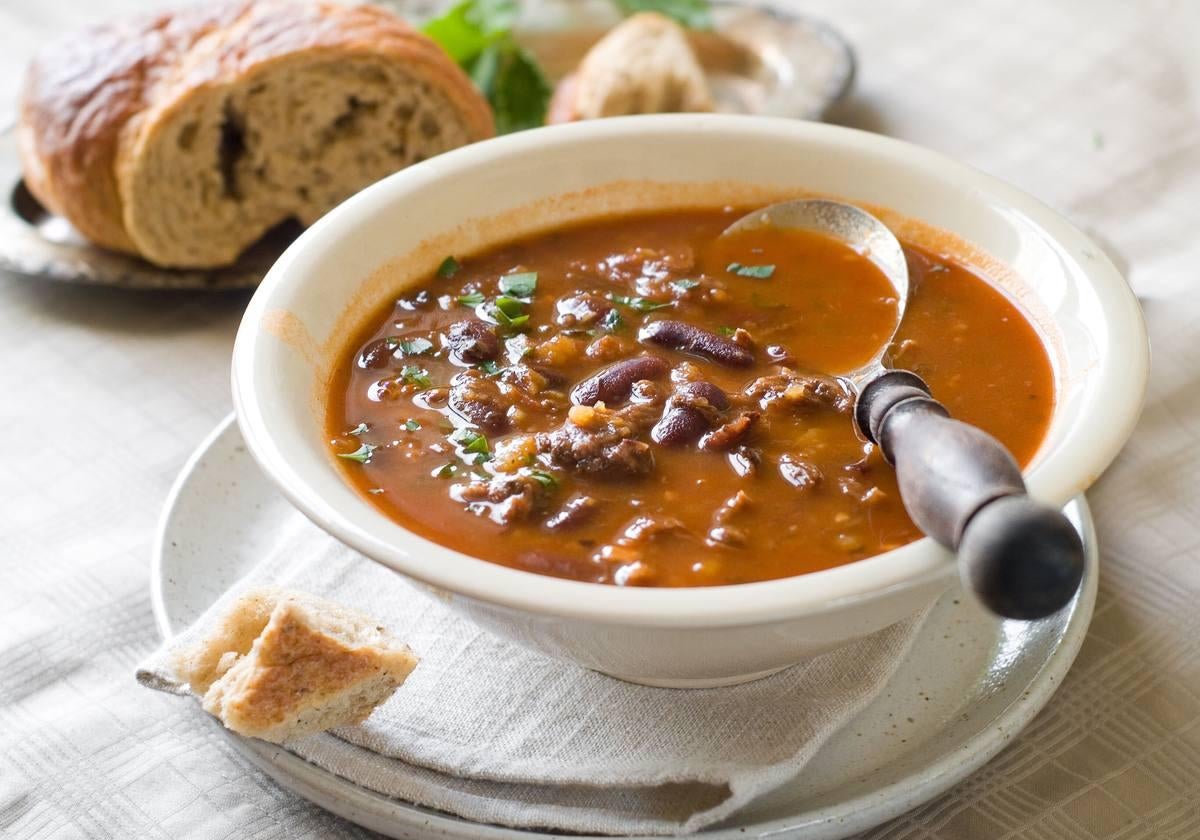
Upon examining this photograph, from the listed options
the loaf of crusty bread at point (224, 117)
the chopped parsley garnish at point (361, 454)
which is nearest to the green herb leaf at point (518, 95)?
the loaf of crusty bread at point (224, 117)

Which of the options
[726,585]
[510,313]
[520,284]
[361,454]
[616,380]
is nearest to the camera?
[726,585]

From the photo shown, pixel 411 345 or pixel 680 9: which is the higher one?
pixel 411 345

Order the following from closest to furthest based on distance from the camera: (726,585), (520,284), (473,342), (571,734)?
(726,585)
(571,734)
(473,342)
(520,284)

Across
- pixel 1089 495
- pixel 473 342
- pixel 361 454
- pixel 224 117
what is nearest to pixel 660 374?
pixel 473 342

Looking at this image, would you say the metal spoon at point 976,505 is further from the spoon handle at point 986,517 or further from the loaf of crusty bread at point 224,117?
the loaf of crusty bread at point 224,117

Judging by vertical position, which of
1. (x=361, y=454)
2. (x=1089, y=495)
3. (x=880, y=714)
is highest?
(x=361, y=454)

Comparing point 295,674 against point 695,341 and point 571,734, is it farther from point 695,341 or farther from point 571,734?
point 695,341

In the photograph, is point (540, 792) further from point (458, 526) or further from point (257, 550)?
point (257, 550)
